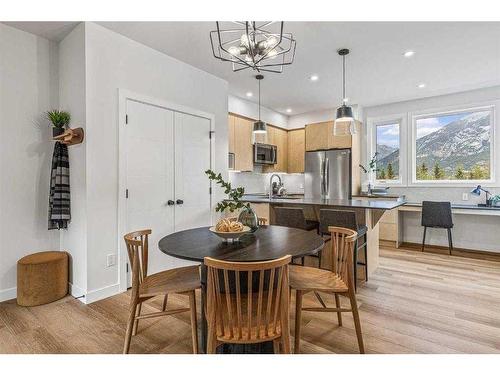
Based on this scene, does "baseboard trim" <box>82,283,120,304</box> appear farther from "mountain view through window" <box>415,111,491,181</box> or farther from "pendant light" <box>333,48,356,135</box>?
"mountain view through window" <box>415,111,491,181</box>

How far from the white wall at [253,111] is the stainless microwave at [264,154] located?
0.59m

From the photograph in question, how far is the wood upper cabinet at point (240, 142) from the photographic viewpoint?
4801mm

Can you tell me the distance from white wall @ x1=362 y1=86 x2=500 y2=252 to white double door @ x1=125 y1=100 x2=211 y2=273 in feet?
12.5

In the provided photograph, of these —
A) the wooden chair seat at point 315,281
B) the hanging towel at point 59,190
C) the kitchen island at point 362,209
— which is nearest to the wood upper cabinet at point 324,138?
the kitchen island at point 362,209

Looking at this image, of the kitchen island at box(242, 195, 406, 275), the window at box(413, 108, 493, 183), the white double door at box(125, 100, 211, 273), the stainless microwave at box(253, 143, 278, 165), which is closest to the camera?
the white double door at box(125, 100, 211, 273)

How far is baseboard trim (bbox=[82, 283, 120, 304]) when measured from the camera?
273 cm

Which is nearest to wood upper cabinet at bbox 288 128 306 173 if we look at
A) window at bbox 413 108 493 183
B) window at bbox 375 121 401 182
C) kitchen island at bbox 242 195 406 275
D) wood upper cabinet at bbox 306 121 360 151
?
wood upper cabinet at bbox 306 121 360 151

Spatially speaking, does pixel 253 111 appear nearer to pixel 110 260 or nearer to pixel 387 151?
pixel 387 151

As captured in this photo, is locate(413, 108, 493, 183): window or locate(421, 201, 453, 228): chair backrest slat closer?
locate(421, 201, 453, 228): chair backrest slat

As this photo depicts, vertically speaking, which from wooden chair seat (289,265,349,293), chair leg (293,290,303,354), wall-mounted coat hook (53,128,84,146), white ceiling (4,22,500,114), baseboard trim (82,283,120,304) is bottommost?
baseboard trim (82,283,120,304)

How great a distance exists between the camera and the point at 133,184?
10.2ft

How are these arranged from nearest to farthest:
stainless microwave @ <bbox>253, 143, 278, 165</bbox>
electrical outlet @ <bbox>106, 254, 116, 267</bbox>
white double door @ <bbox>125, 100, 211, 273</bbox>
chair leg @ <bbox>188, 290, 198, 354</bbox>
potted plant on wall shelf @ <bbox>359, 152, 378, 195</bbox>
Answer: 1. chair leg @ <bbox>188, 290, 198, 354</bbox>
2. electrical outlet @ <bbox>106, 254, 116, 267</bbox>
3. white double door @ <bbox>125, 100, 211, 273</bbox>
4. stainless microwave @ <bbox>253, 143, 278, 165</bbox>
5. potted plant on wall shelf @ <bbox>359, 152, 378, 195</bbox>

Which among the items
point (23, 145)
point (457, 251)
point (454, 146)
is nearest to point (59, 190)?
point (23, 145)

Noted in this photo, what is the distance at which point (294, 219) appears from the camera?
334 cm
